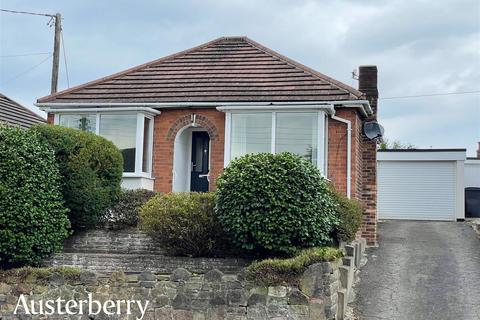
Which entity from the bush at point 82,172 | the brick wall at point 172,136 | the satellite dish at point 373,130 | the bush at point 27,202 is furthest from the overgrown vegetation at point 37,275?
Result: the satellite dish at point 373,130

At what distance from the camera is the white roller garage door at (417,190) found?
68.4 ft

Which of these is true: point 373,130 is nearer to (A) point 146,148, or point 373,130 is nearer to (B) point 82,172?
(A) point 146,148

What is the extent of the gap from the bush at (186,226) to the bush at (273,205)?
328 mm

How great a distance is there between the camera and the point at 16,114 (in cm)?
2241

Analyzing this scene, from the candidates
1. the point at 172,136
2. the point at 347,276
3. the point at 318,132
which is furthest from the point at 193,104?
the point at 347,276

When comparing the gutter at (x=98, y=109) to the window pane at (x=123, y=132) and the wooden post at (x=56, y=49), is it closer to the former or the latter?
the window pane at (x=123, y=132)

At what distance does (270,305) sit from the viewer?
29.9 ft

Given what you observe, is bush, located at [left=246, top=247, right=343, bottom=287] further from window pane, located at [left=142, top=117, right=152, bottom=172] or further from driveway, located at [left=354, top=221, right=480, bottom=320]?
window pane, located at [left=142, top=117, right=152, bottom=172]

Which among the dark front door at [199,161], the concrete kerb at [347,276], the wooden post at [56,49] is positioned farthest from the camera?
the wooden post at [56,49]

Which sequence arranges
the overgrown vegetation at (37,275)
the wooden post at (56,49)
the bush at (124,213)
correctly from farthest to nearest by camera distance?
1. the wooden post at (56,49)
2. the bush at (124,213)
3. the overgrown vegetation at (37,275)

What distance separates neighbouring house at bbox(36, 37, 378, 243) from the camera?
14.4 metres

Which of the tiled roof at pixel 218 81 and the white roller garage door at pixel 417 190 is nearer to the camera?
the tiled roof at pixel 218 81

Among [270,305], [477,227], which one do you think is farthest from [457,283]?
[477,227]

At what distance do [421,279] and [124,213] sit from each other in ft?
19.9
